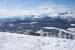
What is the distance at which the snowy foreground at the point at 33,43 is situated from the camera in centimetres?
134

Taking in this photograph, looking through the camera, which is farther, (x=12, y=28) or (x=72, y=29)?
(x=12, y=28)

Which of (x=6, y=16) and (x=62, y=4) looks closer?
(x=62, y=4)

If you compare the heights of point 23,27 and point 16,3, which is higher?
point 16,3

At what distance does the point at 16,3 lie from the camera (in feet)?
4.76

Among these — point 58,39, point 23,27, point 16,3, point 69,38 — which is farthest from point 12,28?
point 69,38

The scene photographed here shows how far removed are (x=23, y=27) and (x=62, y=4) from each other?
1.87 ft

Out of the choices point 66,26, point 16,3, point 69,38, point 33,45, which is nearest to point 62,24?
point 66,26

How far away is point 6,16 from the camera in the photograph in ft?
4.85

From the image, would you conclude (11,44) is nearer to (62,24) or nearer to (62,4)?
(62,24)

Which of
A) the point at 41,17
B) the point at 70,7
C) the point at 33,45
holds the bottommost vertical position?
the point at 33,45

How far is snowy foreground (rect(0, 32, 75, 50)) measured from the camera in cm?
134

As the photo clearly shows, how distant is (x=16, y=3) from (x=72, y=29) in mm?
776

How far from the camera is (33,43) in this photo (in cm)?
138

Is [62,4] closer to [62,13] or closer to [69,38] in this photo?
[62,13]
